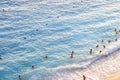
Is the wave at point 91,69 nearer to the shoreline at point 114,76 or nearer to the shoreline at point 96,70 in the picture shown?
the shoreline at point 96,70

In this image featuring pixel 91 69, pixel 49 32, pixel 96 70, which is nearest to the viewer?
pixel 96 70

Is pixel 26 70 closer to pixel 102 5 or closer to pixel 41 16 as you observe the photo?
pixel 41 16

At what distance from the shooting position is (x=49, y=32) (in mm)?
36562

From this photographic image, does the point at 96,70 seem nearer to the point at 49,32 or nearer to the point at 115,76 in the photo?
the point at 115,76

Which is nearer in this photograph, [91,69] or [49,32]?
[91,69]

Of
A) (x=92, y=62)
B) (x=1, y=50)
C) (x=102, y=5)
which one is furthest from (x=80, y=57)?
(x=102, y=5)

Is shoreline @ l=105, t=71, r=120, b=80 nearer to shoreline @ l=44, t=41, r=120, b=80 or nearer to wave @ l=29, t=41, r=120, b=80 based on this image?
shoreline @ l=44, t=41, r=120, b=80

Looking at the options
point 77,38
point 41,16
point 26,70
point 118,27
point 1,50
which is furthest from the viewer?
point 41,16

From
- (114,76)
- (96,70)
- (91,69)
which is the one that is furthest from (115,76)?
(91,69)

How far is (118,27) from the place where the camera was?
38.5 meters

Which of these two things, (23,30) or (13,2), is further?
(13,2)

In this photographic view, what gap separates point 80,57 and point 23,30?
10508mm

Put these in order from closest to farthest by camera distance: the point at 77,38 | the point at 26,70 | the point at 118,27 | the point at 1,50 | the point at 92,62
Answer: the point at 26,70 → the point at 92,62 → the point at 1,50 → the point at 77,38 → the point at 118,27

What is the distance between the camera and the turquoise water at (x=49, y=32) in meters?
28.4
